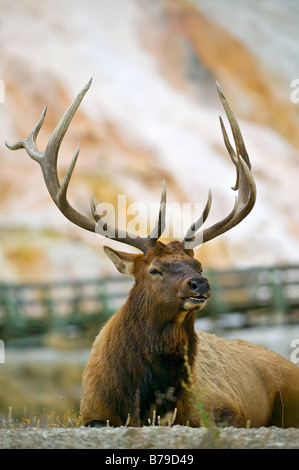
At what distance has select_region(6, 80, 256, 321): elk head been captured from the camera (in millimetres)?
6633

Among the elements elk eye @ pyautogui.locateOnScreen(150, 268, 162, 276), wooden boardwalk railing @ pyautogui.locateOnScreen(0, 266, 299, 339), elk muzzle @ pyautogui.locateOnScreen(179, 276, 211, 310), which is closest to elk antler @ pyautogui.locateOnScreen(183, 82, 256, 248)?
elk eye @ pyautogui.locateOnScreen(150, 268, 162, 276)

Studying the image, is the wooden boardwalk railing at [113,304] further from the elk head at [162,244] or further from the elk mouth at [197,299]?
the elk mouth at [197,299]

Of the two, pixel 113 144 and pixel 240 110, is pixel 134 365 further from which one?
pixel 240 110

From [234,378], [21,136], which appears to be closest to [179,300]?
[234,378]

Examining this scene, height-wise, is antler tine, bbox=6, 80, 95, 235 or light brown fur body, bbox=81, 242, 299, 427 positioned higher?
antler tine, bbox=6, 80, 95, 235

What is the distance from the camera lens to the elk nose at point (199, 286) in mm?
6453

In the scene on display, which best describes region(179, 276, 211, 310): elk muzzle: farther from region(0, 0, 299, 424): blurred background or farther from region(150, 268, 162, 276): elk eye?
region(0, 0, 299, 424): blurred background

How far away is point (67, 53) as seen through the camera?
33.0 metres

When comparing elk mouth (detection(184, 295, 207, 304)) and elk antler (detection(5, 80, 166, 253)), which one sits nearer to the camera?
elk mouth (detection(184, 295, 207, 304))

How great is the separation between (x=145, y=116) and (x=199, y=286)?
2664 cm

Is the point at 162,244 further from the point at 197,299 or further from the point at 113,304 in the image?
the point at 113,304

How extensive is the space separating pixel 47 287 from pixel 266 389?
11.7 meters

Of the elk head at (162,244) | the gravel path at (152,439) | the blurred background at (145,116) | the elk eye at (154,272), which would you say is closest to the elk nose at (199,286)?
the elk head at (162,244)

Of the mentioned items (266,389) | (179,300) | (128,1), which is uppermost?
(128,1)
